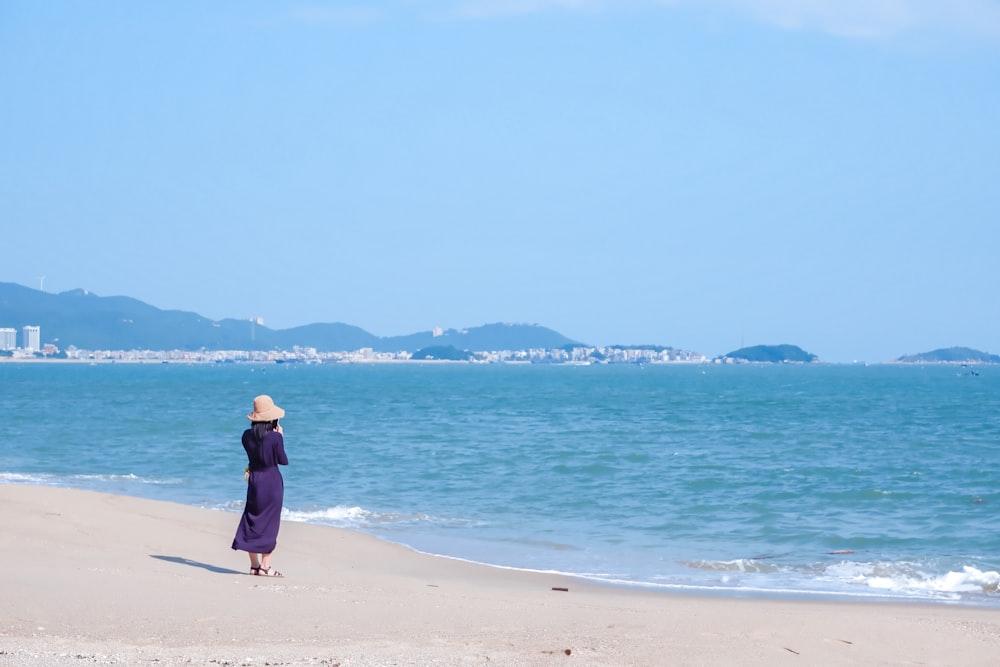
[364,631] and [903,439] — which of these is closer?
[364,631]

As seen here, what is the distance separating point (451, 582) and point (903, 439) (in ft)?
98.6

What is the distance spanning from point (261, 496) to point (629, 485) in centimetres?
1450

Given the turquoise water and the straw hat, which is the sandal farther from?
the turquoise water

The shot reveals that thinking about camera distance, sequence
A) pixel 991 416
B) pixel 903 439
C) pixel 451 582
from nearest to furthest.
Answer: pixel 451 582 → pixel 903 439 → pixel 991 416

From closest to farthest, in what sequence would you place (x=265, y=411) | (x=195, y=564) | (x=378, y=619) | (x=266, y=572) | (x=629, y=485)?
(x=378, y=619)
(x=265, y=411)
(x=266, y=572)
(x=195, y=564)
(x=629, y=485)

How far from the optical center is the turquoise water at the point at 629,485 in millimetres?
15047

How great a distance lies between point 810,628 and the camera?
9.05 m

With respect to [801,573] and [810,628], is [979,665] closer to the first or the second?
[810,628]

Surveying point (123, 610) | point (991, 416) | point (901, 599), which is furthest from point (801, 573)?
point (991, 416)

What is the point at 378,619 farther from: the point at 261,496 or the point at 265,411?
the point at 265,411

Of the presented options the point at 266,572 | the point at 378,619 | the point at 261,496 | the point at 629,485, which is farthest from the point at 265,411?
the point at 629,485

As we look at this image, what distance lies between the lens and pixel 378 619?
28.2ft

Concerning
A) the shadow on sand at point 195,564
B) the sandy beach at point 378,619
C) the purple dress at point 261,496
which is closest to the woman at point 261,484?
the purple dress at point 261,496

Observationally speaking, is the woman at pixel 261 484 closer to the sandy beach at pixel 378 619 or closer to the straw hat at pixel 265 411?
the straw hat at pixel 265 411
